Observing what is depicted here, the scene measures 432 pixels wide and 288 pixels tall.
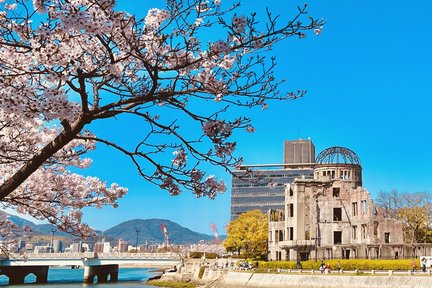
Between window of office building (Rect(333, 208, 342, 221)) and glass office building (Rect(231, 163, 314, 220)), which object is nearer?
window of office building (Rect(333, 208, 342, 221))

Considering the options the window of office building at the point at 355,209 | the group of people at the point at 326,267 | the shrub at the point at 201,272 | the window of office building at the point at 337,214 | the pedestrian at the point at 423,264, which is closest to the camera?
the pedestrian at the point at 423,264

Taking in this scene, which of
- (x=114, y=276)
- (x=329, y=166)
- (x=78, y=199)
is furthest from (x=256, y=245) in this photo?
(x=78, y=199)

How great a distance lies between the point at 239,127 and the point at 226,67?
141 centimetres

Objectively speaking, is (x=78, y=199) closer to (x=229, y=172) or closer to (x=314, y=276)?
(x=229, y=172)

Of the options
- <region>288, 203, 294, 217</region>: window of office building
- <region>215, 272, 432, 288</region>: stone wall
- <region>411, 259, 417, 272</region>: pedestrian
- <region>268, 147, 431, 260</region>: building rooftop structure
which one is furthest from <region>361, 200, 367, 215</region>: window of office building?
<region>411, 259, 417, 272</region>: pedestrian

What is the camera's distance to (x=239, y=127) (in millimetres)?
10148

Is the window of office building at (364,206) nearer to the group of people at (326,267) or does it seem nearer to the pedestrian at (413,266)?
the group of people at (326,267)

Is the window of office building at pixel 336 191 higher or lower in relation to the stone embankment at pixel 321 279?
higher

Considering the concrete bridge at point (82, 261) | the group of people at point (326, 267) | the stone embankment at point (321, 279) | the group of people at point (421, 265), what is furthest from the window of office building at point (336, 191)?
the concrete bridge at point (82, 261)

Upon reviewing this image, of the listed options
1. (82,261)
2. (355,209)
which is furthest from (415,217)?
(82,261)

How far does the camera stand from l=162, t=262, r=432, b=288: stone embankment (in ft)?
148

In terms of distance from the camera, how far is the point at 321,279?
51.4m

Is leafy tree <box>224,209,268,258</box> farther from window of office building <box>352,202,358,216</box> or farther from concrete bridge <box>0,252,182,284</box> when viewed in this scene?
window of office building <box>352,202,358,216</box>

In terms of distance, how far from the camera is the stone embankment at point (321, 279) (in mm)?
45125
